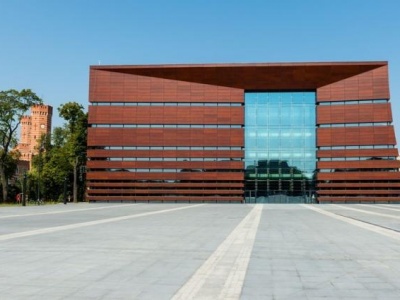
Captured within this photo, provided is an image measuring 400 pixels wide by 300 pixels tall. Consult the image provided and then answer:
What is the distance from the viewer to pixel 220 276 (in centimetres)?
757

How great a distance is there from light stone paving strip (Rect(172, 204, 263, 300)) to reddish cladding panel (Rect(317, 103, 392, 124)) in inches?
2040

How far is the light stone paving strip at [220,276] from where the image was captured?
6.27 m

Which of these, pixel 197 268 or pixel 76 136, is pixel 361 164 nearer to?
pixel 76 136

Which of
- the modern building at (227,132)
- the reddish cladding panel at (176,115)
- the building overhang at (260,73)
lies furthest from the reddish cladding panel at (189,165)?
the building overhang at (260,73)

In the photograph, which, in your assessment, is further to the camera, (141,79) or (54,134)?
(54,134)

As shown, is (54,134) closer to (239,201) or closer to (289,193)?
(239,201)

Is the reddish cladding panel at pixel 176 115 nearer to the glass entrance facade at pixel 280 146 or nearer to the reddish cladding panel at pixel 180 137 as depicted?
the reddish cladding panel at pixel 180 137

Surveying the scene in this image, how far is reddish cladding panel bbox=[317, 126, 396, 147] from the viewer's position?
58438 mm

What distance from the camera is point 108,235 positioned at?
14469mm

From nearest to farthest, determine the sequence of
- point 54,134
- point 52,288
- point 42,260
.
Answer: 1. point 52,288
2. point 42,260
3. point 54,134

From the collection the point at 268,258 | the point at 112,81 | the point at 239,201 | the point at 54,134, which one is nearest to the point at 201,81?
the point at 112,81

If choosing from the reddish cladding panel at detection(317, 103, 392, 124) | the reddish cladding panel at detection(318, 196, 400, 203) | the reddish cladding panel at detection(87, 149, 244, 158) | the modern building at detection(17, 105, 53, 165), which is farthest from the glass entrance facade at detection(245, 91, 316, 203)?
the modern building at detection(17, 105, 53, 165)

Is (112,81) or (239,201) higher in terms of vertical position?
(112,81)

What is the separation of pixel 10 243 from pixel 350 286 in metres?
9.39
